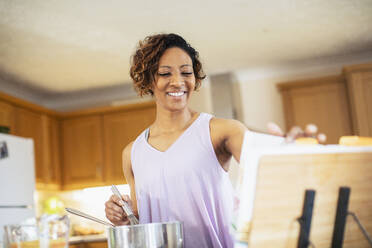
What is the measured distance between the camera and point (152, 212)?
1.16 meters

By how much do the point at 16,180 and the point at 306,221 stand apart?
Result: 3.40m

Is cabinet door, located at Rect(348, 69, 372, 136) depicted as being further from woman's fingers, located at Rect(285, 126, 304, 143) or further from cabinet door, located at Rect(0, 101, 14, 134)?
woman's fingers, located at Rect(285, 126, 304, 143)

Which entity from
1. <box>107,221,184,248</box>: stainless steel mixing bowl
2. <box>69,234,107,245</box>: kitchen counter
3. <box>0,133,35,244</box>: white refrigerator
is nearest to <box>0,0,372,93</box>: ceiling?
<box>0,133,35,244</box>: white refrigerator

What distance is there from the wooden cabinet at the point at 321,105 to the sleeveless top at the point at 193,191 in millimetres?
3224

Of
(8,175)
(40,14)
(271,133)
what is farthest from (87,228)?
(271,133)

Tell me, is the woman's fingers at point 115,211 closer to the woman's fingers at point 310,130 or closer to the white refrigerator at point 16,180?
the woman's fingers at point 310,130

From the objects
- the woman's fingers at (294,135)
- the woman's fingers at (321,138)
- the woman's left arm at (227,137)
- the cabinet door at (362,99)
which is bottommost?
the woman's fingers at (321,138)

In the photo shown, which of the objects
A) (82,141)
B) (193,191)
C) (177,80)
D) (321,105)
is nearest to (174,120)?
(177,80)

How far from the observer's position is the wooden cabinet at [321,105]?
13.6 ft

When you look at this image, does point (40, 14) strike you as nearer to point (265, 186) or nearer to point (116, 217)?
point (116, 217)

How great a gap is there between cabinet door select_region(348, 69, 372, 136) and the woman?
9.83 feet

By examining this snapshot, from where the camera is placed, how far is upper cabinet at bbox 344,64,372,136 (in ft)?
12.7

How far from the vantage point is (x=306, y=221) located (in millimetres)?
630

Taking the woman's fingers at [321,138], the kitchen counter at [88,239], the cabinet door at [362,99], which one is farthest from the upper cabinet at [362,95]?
the woman's fingers at [321,138]
